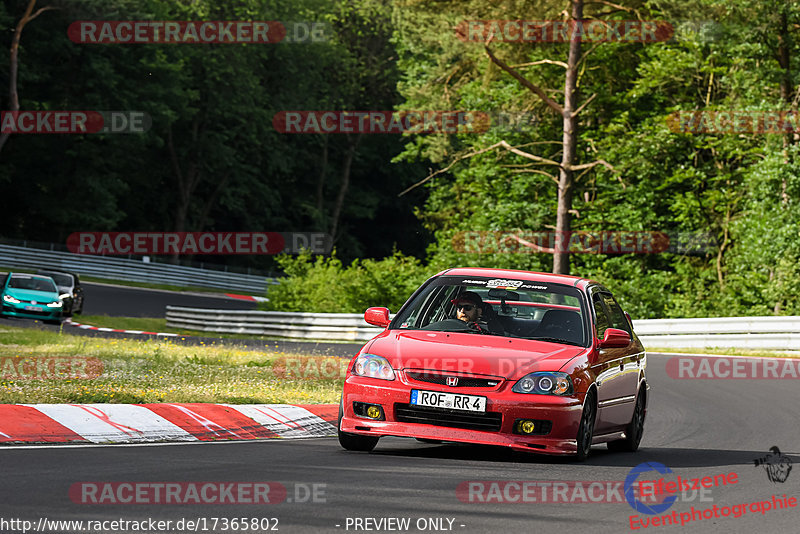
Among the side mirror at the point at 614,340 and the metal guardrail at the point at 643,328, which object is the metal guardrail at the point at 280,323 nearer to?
the metal guardrail at the point at 643,328

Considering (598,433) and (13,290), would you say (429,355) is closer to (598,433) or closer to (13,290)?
(598,433)

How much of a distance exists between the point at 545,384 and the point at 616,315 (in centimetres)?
278

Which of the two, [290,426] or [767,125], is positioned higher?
[767,125]

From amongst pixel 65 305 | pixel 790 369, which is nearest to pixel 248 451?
pixel 790 369

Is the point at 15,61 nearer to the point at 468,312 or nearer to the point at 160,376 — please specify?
the point at 160,376

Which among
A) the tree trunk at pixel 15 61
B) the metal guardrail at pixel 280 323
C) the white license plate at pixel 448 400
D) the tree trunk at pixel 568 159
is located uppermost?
the tree trunk at pixel 15 61

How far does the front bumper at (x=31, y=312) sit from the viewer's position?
33438 mm

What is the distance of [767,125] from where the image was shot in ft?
109

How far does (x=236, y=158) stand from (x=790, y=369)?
54450 mm

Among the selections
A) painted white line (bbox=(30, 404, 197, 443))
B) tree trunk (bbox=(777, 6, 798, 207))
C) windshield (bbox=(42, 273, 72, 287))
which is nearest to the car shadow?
painted white line (bbox=(30, 404, 197, 443))

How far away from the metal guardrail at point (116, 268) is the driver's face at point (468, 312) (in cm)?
4849

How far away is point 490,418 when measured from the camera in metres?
9.33

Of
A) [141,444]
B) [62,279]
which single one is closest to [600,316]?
[141,444]

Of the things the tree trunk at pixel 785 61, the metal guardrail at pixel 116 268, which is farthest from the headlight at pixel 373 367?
the metal guardrail at pixel 116 268
